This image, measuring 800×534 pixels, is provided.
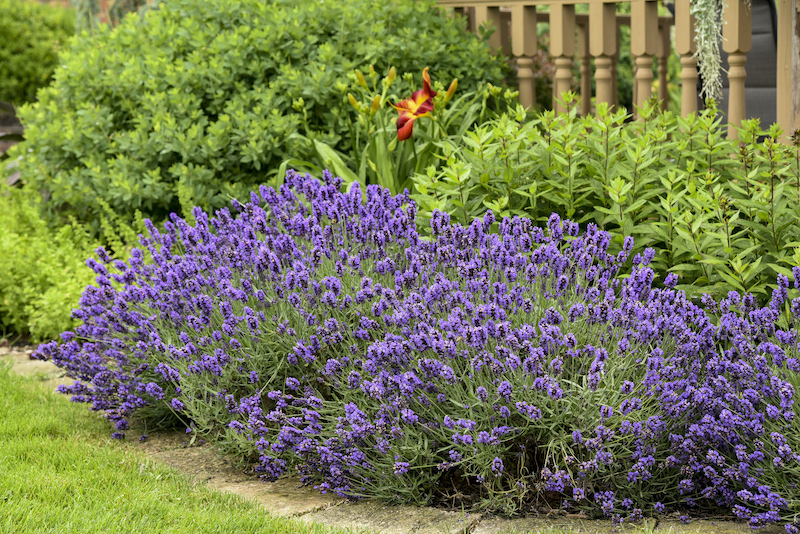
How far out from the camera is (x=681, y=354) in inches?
106

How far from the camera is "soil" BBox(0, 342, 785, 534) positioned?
2553 mm

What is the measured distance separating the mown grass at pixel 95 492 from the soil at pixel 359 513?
3.9 inches

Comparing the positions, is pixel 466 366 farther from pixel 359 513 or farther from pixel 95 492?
pixel 95 492

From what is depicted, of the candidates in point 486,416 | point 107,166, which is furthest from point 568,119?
point 107,166

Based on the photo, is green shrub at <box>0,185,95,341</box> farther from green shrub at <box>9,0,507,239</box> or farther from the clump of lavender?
the clump of lavender

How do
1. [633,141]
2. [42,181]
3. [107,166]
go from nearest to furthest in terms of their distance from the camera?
[633,141] < [107,166] < [42,181]

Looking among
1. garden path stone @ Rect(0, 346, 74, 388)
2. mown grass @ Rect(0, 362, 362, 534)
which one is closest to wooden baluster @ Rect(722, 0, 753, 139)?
mown grass @ Rect(0, 362, 362, 534)

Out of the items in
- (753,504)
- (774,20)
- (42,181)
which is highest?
(774,20)

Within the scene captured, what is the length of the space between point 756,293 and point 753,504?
90cm

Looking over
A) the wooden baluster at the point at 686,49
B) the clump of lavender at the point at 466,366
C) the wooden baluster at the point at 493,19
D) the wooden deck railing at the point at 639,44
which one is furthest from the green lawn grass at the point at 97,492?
the wooden baluster at the point at 493,19

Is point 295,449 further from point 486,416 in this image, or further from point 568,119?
point 568,119

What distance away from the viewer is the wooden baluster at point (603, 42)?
5.24 meters

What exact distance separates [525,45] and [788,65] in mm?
1892

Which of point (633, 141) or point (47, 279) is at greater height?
point (633, 141)
